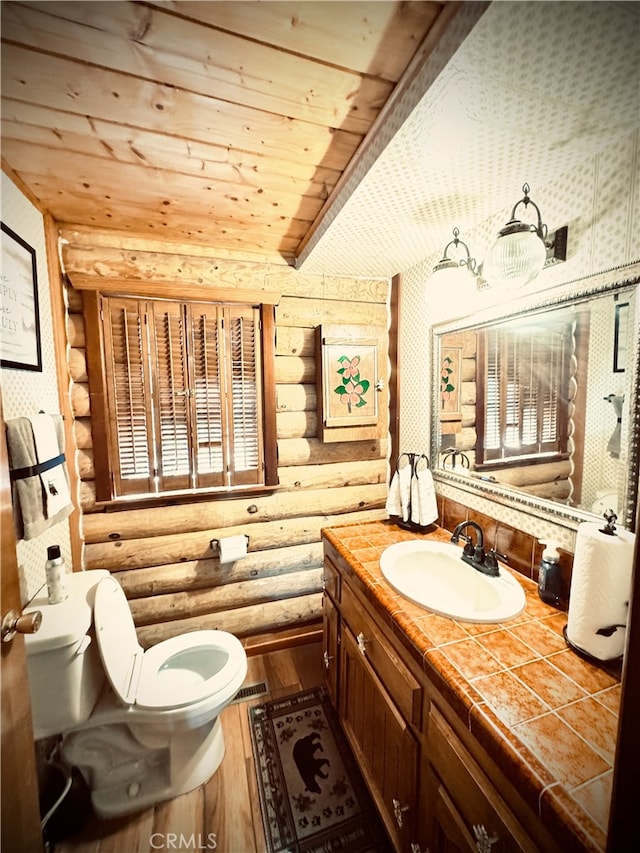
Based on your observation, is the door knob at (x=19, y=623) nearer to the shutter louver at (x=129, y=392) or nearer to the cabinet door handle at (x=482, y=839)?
the shutter louver at (x=129, y=392)

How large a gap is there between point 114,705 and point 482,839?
1.29 meters

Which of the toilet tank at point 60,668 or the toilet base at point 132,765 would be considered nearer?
the toilet tank at point 60,668

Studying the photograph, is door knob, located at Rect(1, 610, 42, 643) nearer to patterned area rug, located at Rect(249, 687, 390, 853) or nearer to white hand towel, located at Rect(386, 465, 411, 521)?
patterned area rug, located at Rect(249, 687, 390, 853)

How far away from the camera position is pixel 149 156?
1.14 meters

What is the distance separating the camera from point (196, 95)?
900 millimetres

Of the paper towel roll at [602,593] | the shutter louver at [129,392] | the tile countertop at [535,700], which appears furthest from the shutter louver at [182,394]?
the paper towel roll at [602,593]

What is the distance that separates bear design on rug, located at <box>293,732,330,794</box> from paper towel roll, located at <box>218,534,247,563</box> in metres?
0.90

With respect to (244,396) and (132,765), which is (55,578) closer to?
(132,765)

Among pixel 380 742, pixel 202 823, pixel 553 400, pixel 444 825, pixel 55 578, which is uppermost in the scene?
pixel 553 400

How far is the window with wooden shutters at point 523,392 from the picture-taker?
113 cm

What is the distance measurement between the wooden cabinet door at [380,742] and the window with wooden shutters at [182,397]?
1055mm

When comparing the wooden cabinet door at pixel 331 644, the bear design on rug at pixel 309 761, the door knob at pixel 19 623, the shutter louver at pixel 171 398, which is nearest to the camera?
the door knob at pixel 19 623

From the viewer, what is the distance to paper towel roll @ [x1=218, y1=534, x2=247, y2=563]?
1863mm

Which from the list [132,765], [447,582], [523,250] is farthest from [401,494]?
[132,765]
